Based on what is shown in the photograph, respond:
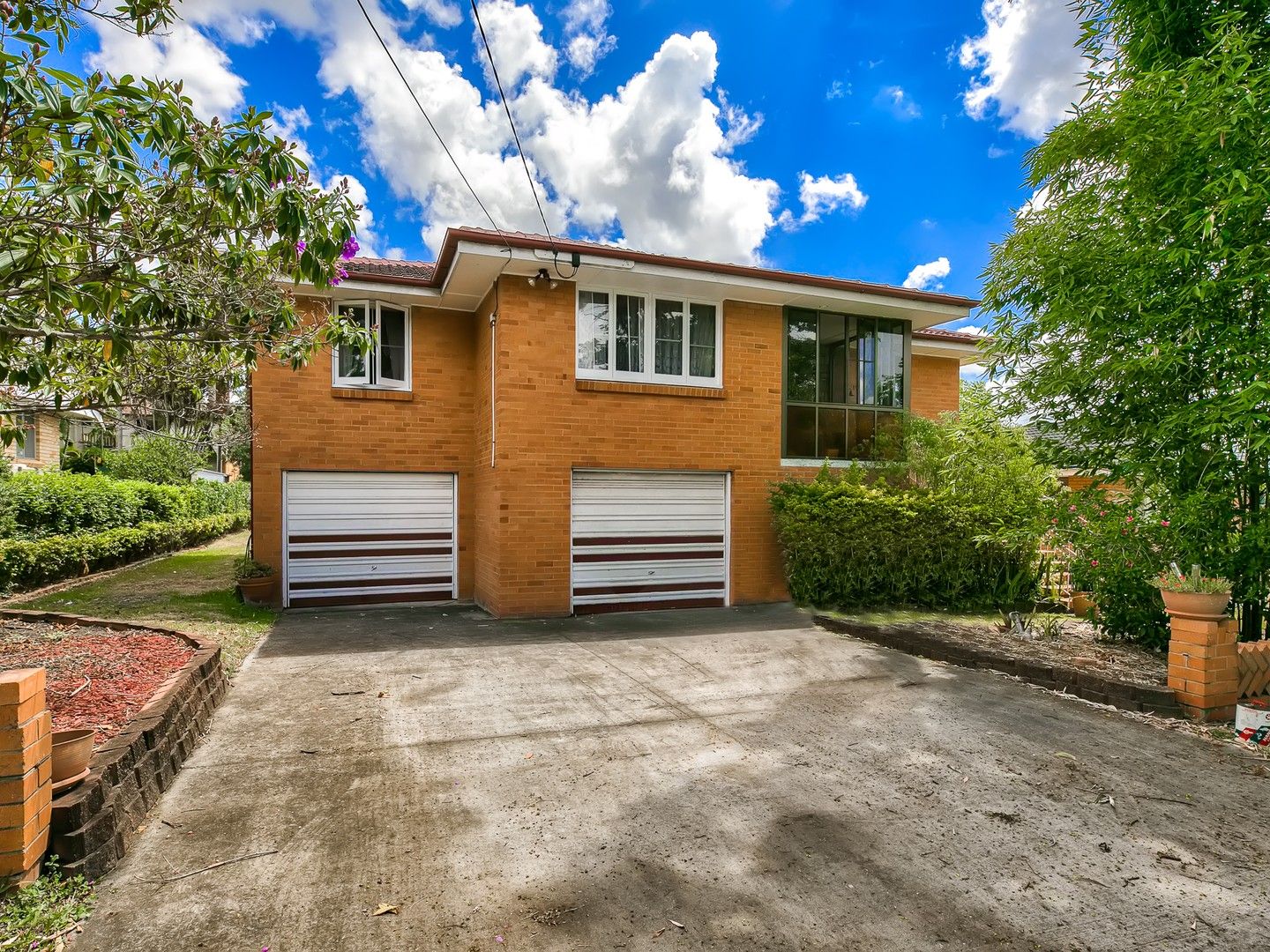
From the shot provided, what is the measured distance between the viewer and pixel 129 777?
313cm

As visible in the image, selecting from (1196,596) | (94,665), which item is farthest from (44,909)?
(1196,596)

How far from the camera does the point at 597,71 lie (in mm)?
10102

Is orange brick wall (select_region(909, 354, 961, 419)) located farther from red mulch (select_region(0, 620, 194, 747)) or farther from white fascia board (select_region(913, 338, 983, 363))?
red mulch (select_region(0, 620, 194, 747))

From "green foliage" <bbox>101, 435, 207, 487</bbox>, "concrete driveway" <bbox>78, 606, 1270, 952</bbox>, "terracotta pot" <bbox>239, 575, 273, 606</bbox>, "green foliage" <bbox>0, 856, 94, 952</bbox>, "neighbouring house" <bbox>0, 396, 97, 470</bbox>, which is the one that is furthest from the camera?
"neighbouring house" <bbox>0, 396, 97, 470</bbox>

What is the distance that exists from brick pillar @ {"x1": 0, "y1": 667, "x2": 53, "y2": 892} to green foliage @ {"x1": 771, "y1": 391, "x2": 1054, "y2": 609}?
7.99 meters

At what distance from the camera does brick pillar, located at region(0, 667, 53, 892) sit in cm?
240

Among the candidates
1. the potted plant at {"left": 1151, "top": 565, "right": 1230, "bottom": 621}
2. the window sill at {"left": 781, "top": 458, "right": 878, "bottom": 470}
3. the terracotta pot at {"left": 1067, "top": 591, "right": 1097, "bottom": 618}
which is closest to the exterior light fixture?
the window sill at {"left": 781, "top": 458, "right": 878, "bottom": 470}

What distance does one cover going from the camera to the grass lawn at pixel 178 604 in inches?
277

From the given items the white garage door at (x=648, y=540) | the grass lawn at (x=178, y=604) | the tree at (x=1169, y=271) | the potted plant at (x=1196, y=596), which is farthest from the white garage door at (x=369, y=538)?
the potted plant at (x=1196, y=596)

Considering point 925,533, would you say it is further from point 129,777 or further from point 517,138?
point 129,777

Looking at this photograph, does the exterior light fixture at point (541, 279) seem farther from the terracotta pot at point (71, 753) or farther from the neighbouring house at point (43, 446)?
the neighbouring house at point (43, 446)

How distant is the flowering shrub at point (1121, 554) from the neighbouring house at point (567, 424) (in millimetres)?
4096

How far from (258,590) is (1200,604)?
1041 cm

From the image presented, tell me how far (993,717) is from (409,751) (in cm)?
429
